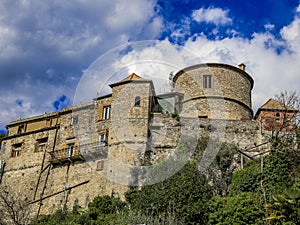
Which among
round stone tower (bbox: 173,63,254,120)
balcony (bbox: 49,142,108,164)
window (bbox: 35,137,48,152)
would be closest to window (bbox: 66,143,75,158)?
balcony (bbox: 49,142,108,164)

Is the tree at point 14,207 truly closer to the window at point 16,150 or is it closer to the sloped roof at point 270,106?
the window at point 16,150

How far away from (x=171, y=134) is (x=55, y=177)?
33.8ft

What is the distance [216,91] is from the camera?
1501 inches

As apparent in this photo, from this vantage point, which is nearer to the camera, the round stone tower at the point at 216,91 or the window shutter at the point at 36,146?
the round stone tower at the point at 216,91

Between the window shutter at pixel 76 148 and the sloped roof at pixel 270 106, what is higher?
the sloped roof at pixel 270 106

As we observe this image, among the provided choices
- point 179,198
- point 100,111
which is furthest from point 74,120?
point 179,198

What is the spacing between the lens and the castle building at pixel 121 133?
34062 millimetres

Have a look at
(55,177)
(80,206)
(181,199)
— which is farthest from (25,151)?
(181,199)

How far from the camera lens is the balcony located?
35469mm

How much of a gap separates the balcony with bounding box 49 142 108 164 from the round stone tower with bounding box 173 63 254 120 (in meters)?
7.44

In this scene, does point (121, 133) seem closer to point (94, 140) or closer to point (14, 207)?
point (94, 140)

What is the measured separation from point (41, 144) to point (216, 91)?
50.8ft

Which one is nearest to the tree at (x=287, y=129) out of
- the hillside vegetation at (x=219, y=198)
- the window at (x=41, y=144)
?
the hillside vegetation at (x=219, y=198)

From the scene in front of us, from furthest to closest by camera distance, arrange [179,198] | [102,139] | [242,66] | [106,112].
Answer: [242,66] < [106,112] < [102,139] < [179,198]
